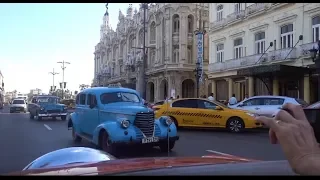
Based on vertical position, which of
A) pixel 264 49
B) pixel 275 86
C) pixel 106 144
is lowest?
pixel 106 144

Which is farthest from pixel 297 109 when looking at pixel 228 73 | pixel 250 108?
pixel 228 73

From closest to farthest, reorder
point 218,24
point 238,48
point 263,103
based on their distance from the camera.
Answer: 1. point 263,103
2. point 238,48
3. point 218,24

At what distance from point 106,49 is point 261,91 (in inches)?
1985

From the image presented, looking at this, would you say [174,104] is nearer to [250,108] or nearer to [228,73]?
[250,108]

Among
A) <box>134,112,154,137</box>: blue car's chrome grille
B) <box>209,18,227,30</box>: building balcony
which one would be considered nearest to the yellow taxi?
<box>134,112,154,137</box>: blue car's chrome grille

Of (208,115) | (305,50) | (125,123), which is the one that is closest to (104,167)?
(125,123)

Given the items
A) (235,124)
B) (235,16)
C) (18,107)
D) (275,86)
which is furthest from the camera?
(18,107)

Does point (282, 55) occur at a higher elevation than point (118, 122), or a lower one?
higher

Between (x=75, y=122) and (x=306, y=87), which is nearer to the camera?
(x=75, y=122)

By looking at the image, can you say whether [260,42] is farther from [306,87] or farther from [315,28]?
[306,87]

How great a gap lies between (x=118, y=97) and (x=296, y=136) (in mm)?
10200

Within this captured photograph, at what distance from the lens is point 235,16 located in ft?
106

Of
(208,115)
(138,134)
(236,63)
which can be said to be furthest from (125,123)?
(236,63)

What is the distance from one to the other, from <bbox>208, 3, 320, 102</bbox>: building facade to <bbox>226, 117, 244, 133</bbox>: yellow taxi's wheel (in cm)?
829
